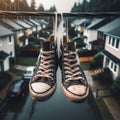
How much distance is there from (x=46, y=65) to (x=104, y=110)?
11.1m

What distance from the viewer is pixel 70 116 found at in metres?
13.5

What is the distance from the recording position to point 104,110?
1434 centimetres

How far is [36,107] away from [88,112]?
3939mm

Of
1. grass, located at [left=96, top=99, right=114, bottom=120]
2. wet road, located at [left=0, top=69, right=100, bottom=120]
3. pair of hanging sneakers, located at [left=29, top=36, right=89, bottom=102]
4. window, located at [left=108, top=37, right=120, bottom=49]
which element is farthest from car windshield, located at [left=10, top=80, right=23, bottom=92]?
pair of hanging sneakers, located at [left=29, top=36, right=89, bottom=102]

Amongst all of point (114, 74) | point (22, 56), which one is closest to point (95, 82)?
point (114, 74)

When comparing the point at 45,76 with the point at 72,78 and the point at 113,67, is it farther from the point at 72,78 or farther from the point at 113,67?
the point at 113,67

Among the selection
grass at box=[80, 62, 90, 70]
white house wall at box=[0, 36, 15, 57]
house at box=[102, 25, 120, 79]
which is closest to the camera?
house at box=[102, 25, 120, 79]

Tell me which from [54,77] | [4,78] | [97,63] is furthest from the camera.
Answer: [97,63]

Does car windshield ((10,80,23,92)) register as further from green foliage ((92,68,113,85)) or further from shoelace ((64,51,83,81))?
shoelace ((64,51,83,81))

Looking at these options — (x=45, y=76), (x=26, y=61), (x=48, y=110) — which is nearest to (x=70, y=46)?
(x=45, y=76)

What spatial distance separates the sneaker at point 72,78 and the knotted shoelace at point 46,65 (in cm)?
28

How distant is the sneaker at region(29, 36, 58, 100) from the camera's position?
3.95m

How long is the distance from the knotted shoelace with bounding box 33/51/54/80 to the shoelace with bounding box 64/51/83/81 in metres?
0.33

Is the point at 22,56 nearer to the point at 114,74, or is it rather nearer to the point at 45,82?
the point at 114,74
